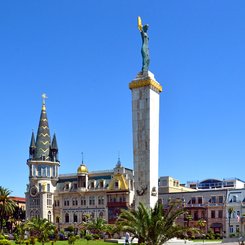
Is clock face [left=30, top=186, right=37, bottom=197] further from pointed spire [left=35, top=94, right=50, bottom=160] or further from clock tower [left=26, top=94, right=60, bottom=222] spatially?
pointed spire [left=35, top=94, right=50, bottom=160]

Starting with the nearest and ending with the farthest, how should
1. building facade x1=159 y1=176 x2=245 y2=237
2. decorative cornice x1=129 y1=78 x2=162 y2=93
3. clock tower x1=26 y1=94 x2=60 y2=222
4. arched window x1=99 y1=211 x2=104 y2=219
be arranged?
decorative cornice x1=129 y1=78 x2=162 y2=93 → building facade x1=159 y1=176 x2=245 y2=237 → arched window x1=99 y1=211 x2=104 y2=219 → clock tower x1=26 y1=94 x2=60 y2=222

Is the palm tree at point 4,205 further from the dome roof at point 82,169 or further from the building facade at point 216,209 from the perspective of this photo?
the building facade at point 216,209

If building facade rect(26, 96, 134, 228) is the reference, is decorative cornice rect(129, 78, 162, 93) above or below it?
above

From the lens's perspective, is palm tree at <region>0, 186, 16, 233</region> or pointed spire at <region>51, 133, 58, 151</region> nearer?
palm tree at <region>0, 186, 16, 233</region>

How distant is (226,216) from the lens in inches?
3339

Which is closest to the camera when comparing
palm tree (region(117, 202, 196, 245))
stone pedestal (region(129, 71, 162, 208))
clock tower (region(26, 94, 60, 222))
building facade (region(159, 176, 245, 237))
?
palm tree (region(117, 202, 196, 245))

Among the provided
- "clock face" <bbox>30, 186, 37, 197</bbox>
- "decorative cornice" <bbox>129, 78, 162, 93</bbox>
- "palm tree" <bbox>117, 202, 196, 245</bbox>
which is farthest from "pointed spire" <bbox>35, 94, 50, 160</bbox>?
"palm tree" <bbox>117, 202, 196, 245</bbox>

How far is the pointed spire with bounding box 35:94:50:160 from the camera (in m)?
107

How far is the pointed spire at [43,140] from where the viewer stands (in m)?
107

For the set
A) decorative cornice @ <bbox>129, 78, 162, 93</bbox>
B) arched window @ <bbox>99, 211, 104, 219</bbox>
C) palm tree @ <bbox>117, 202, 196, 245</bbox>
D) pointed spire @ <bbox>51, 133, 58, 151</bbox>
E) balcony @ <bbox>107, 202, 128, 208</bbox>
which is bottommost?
arched window @ <bbox>99, 211, 104, 219</bbox>

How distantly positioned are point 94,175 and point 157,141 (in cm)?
5405

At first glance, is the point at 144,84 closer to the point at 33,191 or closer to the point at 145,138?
the point at 145,138

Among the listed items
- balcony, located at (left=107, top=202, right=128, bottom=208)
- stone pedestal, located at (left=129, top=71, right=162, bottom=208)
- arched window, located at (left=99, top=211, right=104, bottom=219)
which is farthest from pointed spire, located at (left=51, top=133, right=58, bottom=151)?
stone pedestal, located at (left=129, top=71, right=162, bottom=208)

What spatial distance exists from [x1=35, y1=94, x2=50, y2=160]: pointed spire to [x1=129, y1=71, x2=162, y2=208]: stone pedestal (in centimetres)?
5729
